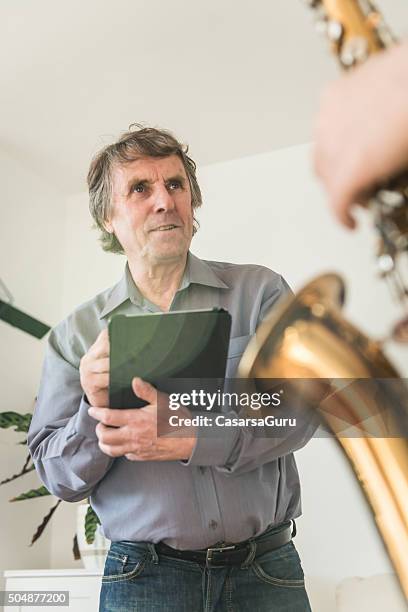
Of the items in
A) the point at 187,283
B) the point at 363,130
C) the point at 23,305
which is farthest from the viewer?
the point at 23,305

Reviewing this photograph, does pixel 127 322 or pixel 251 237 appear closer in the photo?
pixel 127 322

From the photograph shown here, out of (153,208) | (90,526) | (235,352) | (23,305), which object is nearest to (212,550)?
(235,352)

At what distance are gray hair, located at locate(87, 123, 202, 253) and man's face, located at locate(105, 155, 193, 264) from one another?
0.5 inches

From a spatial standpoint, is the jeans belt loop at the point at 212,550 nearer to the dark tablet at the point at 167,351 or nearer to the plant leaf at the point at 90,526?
the dark tablet at the point at 167,351

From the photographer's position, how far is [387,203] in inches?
14.6

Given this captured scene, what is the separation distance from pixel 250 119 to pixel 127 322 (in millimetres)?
1316

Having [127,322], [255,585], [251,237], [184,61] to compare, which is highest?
[184,61]

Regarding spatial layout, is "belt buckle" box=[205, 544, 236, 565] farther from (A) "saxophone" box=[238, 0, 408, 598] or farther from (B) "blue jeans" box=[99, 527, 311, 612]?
(A) "saxophone" box=[238, 0, 408, 598]

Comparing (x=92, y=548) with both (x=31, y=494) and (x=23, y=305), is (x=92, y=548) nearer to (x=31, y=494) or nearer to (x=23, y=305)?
(x=31, y=494)

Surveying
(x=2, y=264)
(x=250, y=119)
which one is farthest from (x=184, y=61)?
(x=2, y=264)

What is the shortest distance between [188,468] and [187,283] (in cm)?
26

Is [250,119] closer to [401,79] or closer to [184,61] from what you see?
[184,61]

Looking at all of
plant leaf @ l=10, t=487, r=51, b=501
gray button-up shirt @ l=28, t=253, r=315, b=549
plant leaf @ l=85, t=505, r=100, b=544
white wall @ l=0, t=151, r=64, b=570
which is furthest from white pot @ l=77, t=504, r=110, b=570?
gray button-up shirt @ l=28, t=253, r=315, b=549

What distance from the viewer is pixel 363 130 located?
0.28 m
